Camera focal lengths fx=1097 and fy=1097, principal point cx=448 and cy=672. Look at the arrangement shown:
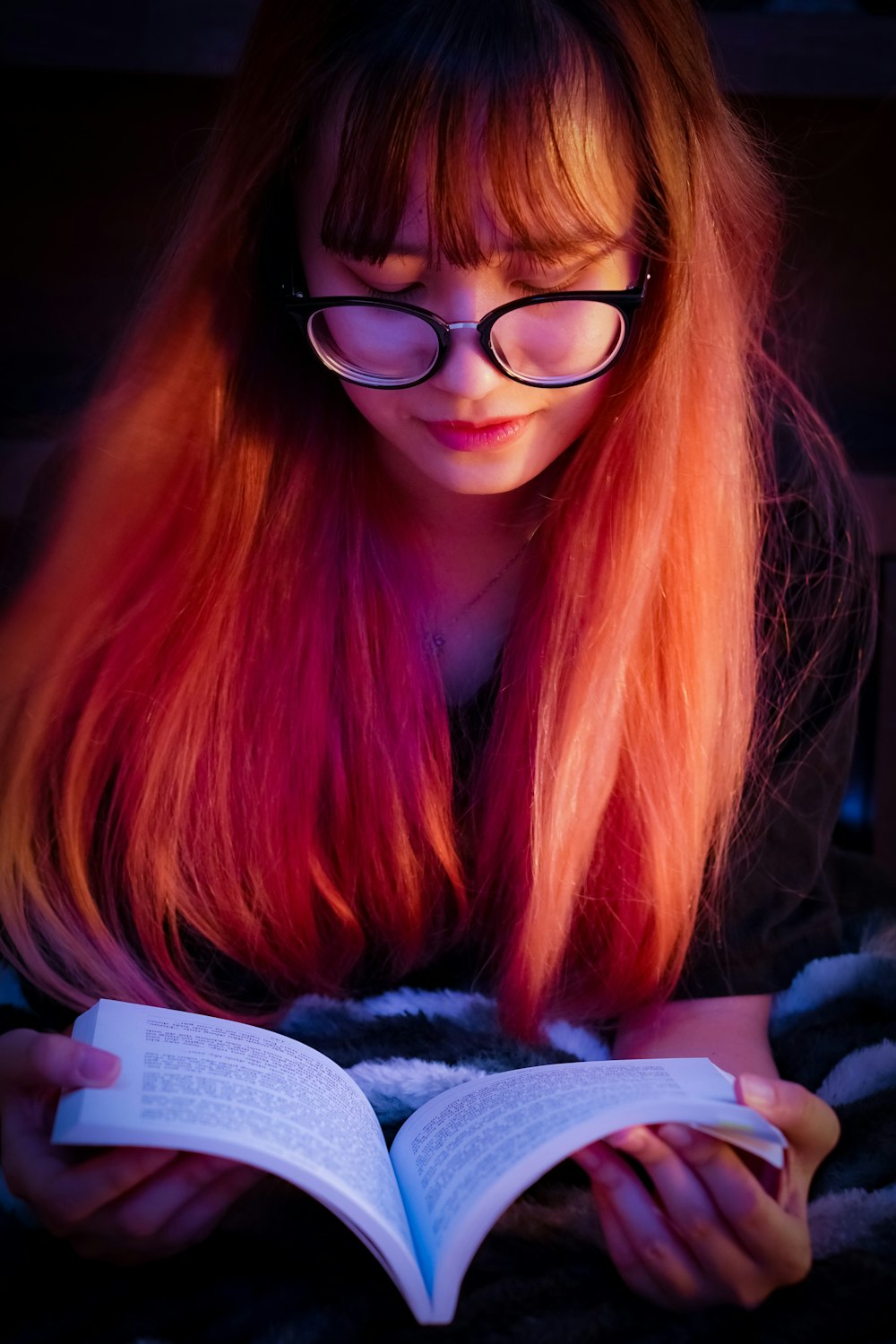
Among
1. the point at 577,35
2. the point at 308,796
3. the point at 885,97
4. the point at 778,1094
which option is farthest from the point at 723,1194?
the point at 885,97

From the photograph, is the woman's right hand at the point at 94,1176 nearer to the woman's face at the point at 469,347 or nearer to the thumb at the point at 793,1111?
the thumb at the point at 793,1111

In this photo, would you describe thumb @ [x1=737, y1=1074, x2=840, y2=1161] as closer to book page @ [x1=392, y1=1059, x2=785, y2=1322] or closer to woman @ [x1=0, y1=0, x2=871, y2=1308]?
book page @ [x1=392, y1=1059, x2=785, y2=1322]

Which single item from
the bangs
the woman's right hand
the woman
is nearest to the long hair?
the woman

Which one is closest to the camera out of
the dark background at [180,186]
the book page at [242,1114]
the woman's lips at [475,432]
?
the book page at [242,1114]

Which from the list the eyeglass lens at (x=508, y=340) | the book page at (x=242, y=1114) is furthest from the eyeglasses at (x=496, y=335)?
the book page at (x=242, y=1114)

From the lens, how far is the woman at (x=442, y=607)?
2.57ft

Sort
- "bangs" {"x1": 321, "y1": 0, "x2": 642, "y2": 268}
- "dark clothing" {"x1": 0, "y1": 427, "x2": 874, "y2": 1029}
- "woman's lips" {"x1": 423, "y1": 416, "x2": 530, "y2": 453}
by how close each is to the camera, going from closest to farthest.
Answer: "bangs" {"x1": 321, "y1": 0, "x2": 642, "y2": 268}
"woman's lips" {"x1": 423, "y1": 416, "x2": 530, "y2": 453}
"dark clothing" {"x1": 0, "y1": 427, "x2": 874, "y2": 1029}

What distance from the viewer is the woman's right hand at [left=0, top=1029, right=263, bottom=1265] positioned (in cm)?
58

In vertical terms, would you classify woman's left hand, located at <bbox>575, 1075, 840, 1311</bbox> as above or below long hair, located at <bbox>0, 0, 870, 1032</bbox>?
below

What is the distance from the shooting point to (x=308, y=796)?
956mm

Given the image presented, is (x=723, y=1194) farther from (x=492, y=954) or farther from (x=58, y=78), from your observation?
(x=58, y=78)

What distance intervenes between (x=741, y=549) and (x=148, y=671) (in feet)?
1.70

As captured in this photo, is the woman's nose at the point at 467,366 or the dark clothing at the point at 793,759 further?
the dark clothing at the point at 793,759

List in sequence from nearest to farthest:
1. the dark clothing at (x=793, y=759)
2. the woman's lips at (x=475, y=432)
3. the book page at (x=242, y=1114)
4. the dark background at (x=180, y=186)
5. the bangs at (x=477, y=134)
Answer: the book page at (x=242, y=1114)
the bangs at (x=477, y=134)
the woman's lips at (x=475, y=432)
the dark clothing at (x=793, y=759)
the dark background at (x=180, y=186)
